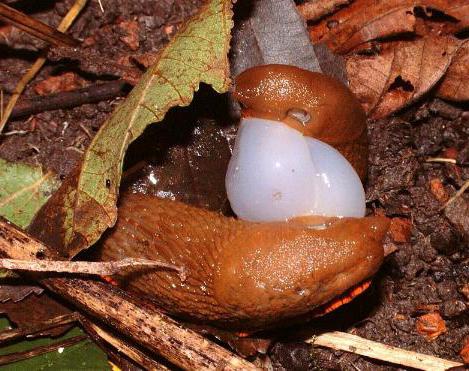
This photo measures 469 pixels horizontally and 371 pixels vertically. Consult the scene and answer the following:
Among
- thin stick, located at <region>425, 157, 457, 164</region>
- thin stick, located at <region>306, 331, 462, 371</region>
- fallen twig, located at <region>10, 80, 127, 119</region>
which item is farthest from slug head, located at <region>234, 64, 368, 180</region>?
thin stick, located at <region>306, 331, 462, 371</region>

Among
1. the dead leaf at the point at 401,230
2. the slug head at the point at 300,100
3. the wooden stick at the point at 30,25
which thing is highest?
the wooden stick at the point at 30,25

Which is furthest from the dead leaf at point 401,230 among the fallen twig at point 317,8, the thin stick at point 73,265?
the thin stick at point 73,265

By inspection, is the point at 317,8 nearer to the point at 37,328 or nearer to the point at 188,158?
the point at 188,158

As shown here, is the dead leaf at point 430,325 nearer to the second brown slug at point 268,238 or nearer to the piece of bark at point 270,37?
the second brown slug at point 268,238

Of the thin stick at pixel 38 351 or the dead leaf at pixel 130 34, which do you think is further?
the dead leaf at pixel 130 34

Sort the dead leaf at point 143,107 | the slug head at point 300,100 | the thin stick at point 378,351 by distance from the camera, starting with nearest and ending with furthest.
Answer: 1. the dead leaf at point 143,107
2. the slug head at point 300,100
3. the thin stick at point 378,351

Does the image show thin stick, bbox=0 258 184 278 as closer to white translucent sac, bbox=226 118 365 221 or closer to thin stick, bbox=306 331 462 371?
white translucent sac, bbox=226 118 365 221

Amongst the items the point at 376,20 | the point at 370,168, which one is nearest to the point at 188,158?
the point at 370,168
